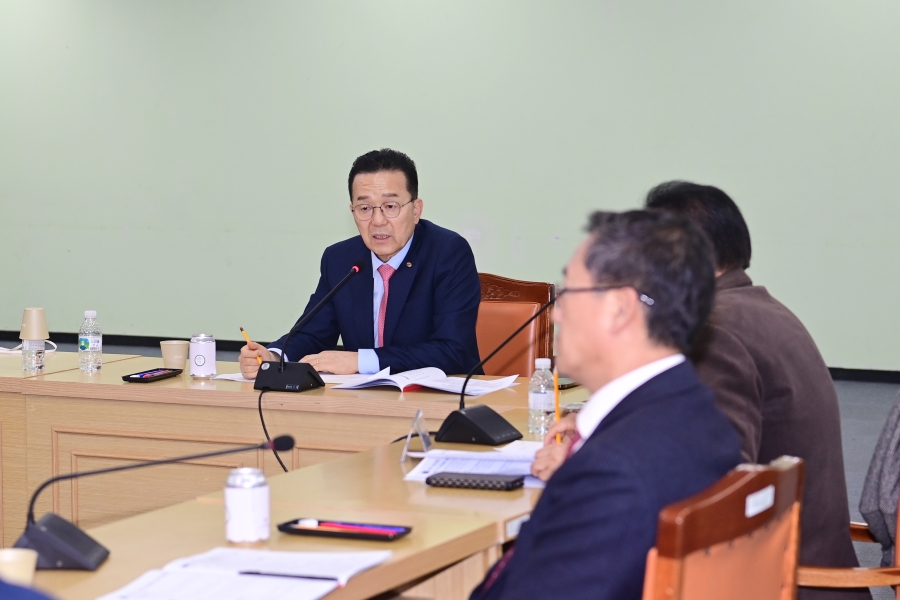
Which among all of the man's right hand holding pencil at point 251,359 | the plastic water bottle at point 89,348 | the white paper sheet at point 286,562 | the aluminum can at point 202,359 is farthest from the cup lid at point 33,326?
the white paper sheet at point 286,562

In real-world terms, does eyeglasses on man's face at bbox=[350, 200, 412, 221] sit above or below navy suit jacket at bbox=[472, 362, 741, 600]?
above

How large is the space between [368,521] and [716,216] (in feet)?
2.91

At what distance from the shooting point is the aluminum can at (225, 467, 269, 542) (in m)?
1.41

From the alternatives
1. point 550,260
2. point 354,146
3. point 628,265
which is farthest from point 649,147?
point 628,265

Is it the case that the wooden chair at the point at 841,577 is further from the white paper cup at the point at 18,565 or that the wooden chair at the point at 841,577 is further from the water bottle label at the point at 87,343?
the water bottle label at the point at 87,343

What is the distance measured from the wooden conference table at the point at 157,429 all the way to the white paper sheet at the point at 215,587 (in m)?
1.17

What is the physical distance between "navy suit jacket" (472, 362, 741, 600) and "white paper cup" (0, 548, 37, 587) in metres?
0.57

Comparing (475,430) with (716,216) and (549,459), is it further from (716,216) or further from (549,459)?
(716,216)

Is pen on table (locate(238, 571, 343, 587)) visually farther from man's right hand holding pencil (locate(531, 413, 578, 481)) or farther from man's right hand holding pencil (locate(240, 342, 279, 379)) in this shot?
man's right hand holding pencil (locate(240, 342, 279, 379))

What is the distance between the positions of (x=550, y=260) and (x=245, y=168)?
2.30 metres

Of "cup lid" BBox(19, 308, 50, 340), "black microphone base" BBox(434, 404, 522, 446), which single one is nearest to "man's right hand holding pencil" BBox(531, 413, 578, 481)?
"black microphone base" BBox(434, 404, 522, 446)

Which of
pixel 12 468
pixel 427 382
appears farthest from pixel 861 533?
pixel 12 468

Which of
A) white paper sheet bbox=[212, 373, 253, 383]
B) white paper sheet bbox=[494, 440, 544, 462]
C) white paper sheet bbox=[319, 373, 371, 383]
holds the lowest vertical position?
white paper sheet bbox=[494, 440, 544, 462]

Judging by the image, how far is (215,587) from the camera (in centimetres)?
121
